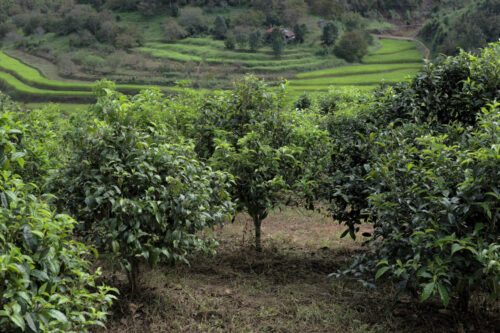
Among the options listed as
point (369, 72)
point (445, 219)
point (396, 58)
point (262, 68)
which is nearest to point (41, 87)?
point (262, 68)

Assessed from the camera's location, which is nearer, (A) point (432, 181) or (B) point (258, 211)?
(A) point (432, 181)

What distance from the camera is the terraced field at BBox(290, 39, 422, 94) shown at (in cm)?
3781

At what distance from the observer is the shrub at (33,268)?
2.88 m

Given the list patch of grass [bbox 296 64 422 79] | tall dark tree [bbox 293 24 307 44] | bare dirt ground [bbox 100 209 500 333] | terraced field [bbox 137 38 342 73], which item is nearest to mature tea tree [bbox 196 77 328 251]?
bare dirt ground [bbox 100 209 500 333]

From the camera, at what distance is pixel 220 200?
18.4 feet

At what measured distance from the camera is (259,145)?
252 inches

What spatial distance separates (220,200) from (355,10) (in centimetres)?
6117

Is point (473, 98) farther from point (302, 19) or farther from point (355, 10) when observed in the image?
point (355, 10)

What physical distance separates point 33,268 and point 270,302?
3244mm

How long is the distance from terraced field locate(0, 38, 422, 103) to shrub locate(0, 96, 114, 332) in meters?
32.6

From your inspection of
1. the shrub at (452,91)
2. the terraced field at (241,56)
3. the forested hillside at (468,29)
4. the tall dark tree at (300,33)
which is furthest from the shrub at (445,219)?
the tall dark tree at (300,33)

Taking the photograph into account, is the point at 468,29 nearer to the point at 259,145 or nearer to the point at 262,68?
the point at 262,68

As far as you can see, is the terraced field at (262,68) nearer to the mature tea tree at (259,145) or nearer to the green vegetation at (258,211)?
the mature tea tree at (259,145)

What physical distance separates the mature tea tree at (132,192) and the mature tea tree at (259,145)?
1.17 meters
